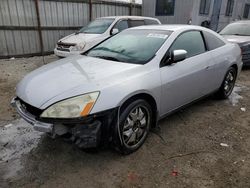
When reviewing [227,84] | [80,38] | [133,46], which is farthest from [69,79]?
[80,38]

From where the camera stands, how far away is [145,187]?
2.29m

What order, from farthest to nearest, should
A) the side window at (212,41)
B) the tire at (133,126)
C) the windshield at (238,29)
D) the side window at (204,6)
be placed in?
the side window at (204,6) → the windshield at (238,29) → the side window at (212,41) → the tire at (133,126)

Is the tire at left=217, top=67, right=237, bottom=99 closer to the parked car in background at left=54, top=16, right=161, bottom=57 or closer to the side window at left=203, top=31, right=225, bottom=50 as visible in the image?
the side window at left=203, top=31, right=225, bottom=50

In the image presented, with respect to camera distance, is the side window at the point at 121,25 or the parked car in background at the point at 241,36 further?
the side window at the point at 121,25

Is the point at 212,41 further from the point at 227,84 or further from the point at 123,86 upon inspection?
the point at 123,86

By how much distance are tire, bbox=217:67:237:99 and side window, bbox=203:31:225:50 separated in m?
0.61

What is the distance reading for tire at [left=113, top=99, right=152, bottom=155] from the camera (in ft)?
8.35

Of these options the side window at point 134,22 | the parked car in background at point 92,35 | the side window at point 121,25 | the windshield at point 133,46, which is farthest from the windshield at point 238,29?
the windshield at point 133,46

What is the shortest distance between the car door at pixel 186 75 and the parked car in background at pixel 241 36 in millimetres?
3997

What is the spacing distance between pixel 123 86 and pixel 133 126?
57 centimetres

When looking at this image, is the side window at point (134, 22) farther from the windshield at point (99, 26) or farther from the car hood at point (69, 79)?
the car hood at point (69, 79)

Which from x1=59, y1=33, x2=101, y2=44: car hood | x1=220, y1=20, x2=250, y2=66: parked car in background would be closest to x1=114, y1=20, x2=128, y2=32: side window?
x1=59, y1=33, x2=101, y2=44: car hood

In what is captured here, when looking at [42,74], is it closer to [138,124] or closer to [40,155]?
[40,155]

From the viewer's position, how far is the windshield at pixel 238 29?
7770 mm
